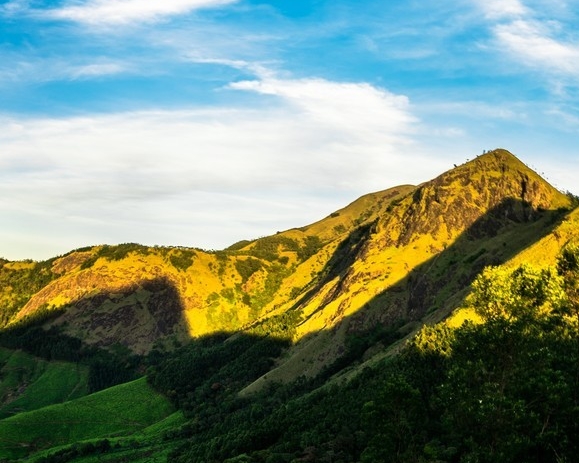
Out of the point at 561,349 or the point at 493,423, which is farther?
the point at 561,349

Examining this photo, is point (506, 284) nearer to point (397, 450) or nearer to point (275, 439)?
point (397, 450)

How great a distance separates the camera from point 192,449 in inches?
7377

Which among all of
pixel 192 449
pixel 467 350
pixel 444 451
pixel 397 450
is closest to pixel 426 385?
pixel 444 451

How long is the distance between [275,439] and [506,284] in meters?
112

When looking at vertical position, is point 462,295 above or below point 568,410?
above

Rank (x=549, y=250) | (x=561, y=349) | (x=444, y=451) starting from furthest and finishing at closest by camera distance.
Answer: (x=549, y=250) < (x=444, y=451) < (x=561, y=349)

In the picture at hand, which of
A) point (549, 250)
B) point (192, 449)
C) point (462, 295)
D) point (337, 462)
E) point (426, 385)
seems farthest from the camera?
point (192, 449)

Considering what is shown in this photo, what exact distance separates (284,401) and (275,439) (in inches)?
1440

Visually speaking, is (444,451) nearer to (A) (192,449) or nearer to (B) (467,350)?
(B) (467,350)

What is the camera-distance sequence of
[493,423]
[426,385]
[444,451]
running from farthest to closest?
[426,385] < [444,451] < [493,423]

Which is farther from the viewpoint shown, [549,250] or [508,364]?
[549,250]

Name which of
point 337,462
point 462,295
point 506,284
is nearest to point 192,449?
point 337,462

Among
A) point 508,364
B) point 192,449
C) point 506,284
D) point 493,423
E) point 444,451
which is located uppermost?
point 506,284

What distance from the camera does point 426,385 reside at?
128 metres
